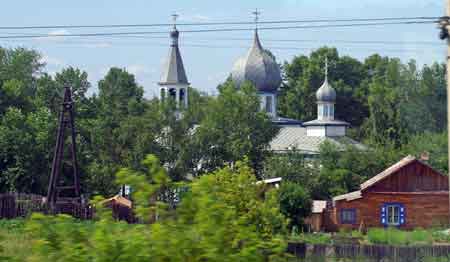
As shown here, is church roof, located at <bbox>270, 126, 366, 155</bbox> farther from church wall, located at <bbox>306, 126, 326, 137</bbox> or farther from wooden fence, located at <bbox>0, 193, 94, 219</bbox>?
wooden fence, located at <bbox>0, 193, 94, 219</bbox>

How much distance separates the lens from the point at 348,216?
4806 cm

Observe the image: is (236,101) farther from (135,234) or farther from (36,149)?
(135,234)

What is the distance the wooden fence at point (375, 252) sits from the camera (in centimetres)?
2738

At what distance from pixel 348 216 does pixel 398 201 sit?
2404 mm

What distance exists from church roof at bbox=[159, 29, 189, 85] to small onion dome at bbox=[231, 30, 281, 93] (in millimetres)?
5613

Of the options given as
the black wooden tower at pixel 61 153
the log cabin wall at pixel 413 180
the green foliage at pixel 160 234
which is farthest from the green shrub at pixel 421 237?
the green foliage at pixel 160 234

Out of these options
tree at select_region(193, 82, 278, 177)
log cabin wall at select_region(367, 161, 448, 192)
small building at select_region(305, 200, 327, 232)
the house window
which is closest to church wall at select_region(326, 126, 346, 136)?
tree at select_region(193, 82, 278, 177)

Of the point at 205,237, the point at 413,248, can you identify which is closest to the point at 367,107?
the point at 413,248

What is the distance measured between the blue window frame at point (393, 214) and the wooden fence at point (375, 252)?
2031 cm

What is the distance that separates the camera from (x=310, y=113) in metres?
88.7

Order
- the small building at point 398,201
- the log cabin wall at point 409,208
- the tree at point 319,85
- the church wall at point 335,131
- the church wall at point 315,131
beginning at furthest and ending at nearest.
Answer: the tree at point 319,85
the church wall at point 335,131
the church wall at point 315,131
the log cabin wall at point 409,208
the small building at point 398,201

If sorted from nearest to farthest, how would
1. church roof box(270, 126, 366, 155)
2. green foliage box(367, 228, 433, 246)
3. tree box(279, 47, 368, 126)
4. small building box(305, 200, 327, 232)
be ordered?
green foliage box(367, 228, 433, 246)
small building box(305, 200, 327, 232)
church roof box(270, 126, 366, 155)
tree box(279, 47, 368, 126)

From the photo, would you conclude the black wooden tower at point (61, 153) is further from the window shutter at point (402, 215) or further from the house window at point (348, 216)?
the window shutter at point (402, 215)

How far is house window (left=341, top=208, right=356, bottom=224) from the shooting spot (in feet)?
157
